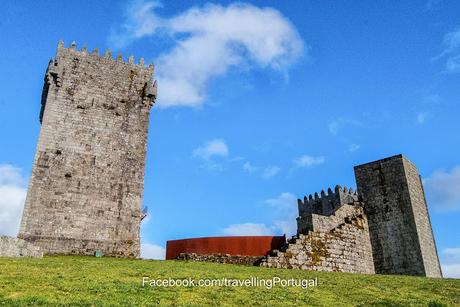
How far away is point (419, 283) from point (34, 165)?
71.8 ft

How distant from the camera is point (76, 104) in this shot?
27.1 m

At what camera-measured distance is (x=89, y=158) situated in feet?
85.9

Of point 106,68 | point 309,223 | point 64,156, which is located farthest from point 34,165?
point 309,223

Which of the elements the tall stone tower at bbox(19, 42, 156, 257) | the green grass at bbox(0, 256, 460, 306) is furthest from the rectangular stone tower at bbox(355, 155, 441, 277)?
the tall stone tower at bbox(19, 42, 156, 257)

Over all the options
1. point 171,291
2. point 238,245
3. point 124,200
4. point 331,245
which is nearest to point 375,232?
point 331,245

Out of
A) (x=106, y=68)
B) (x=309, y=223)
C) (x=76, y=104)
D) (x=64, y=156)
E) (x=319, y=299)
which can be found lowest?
(x=319, y=299)

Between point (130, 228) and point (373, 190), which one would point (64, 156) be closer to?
point (130, 228)

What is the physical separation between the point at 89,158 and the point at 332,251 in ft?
53.6

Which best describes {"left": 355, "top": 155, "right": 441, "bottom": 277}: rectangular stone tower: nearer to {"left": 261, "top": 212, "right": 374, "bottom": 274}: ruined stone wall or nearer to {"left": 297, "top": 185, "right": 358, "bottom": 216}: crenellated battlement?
{"left": 261, "top": 212, "right": 374, "bottom": 274}: ruined stone wall

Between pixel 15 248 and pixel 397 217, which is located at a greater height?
pixel 397 217

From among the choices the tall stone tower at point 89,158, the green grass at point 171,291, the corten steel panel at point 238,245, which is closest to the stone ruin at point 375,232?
the corten steel panel at point 238,245

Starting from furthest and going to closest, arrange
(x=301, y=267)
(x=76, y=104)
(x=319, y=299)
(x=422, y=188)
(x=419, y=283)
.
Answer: (x=422, y=188), (x=76, y=104), (x=301, y=267), (x=419, y=283), (x=319, y=299)

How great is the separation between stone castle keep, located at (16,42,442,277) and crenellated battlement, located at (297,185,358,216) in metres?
17.4

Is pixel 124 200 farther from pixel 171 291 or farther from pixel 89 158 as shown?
pixel 171 291
